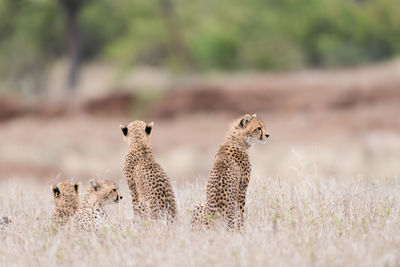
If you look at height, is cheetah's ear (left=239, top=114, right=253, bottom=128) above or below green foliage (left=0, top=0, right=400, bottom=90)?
below

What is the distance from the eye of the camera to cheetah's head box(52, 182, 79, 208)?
7152 millimetres

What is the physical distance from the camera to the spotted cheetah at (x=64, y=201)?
708cm

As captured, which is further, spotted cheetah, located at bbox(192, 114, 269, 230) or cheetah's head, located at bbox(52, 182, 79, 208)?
cheetah's head, located at bbox(52, 182, 79, 208)

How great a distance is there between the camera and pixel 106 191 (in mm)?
6797

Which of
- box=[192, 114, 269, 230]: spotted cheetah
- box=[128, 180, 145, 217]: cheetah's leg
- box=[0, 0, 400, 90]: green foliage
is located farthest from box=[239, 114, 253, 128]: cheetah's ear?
box=[0, 0, 400, 90]: green foliage

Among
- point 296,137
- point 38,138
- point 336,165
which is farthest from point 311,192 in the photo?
point 38,138

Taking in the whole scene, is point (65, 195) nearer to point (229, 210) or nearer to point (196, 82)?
point (229, 210)

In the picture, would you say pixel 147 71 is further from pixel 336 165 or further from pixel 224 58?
pixel 336 165

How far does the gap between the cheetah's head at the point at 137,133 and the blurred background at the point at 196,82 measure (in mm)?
11168

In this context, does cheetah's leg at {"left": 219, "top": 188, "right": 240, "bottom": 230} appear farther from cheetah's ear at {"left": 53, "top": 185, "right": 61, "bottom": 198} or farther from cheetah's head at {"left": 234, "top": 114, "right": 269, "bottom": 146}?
cheetah's ear at {"left": 53, "top": 185, "right": 61, "bottom": 198}

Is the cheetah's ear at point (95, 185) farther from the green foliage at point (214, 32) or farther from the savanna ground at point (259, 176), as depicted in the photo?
the green foliage at point (214, 32)

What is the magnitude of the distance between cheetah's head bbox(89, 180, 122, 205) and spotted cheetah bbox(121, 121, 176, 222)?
0.76ft

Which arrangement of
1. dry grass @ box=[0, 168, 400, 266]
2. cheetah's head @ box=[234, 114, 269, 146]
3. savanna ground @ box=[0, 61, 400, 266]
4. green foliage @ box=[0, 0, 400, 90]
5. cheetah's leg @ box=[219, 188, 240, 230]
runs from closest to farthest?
dry grass @ box=[0, 168, 400, 266] < savanna ground @ box=[0, 61, 400, 266] < cheetah's leg @ box=[219, 188, 240, 230] < cheetah's head @ box=[234, 114, 269, 146] < green foliage @ box=[0, 0, 400, 90]

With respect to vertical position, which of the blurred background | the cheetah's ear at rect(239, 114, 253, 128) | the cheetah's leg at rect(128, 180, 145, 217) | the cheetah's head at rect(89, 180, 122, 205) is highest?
the blurred background
